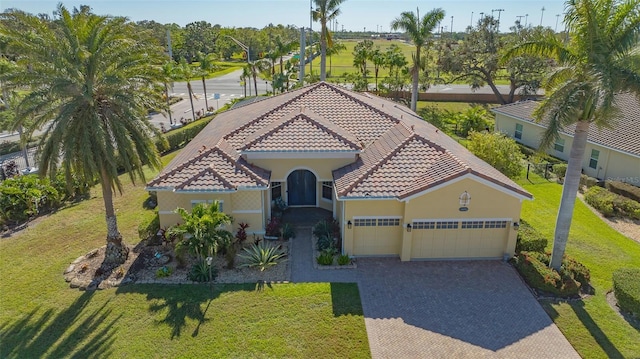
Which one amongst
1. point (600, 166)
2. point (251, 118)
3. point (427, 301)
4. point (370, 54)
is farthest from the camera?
point (370, 54)

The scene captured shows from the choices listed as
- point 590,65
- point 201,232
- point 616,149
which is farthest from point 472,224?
point 616,149

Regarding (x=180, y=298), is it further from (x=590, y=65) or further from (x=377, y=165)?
(x=590, y=65)

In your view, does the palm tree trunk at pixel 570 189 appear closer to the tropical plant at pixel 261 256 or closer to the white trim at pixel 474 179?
the white trim at pixel 474 179

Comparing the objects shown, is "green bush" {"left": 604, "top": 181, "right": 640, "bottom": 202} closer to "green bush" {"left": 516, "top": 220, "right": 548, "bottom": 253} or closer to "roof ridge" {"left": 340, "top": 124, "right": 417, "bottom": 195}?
"green bush" {"left": 516, "top": 220, "right": 548, "bottom": 253}

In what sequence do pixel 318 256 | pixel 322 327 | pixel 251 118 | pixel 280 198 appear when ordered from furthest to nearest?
pixel 251 118
pixel 280 198
pixel 318 256
pixel 322 327

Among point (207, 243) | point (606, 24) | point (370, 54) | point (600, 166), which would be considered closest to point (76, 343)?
point (207, 243)

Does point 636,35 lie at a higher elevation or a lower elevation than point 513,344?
higher

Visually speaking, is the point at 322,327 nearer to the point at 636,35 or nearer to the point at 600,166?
the point at 636,35

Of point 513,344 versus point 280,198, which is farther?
point 280,198
